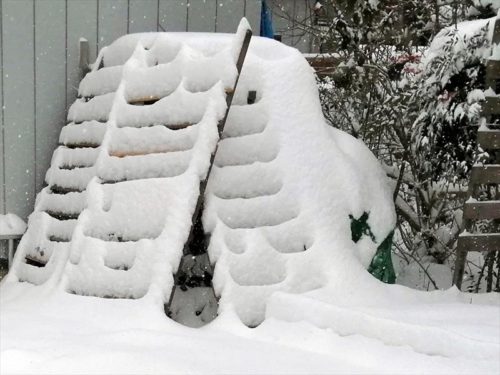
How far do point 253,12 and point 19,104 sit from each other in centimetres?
203

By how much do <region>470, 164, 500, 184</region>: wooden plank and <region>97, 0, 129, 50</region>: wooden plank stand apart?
9.04ft

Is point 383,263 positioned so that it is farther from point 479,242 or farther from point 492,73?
point 492,73

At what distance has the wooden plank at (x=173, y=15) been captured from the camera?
17.0ft

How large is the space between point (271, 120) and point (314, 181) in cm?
46

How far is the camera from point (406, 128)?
5.41 meters

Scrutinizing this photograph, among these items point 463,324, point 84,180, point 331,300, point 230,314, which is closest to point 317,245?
point 331,300

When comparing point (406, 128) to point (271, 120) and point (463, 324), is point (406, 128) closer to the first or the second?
point (271, 120)

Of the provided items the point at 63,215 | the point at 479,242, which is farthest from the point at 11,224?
the point at 479,242

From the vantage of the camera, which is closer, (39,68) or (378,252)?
(378,252)

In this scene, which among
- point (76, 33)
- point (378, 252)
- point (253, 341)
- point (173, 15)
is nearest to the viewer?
point (253, 341)

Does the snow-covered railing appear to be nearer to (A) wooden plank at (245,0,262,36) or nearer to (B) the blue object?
(A) wooden plank at (245,0,262,36)


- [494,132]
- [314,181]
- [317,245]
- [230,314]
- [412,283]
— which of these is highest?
[494,132]

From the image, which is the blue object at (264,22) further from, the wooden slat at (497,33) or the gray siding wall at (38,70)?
the wooden slat at (497,33)

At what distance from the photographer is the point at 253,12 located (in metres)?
5.54
